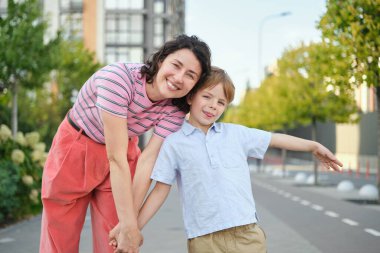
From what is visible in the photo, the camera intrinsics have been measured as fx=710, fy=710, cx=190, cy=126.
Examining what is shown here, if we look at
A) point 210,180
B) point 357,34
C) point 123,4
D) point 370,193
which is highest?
point 123,4

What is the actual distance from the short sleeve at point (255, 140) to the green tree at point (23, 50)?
11.5 meters

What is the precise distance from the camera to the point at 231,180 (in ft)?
10.8

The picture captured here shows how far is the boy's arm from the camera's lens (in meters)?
3.23

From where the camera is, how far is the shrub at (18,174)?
977cm

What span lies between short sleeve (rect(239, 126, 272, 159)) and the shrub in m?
6.47

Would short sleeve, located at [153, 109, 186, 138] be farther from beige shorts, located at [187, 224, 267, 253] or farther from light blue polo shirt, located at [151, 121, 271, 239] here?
beige shorts, located at [187, 224, 267, 253]

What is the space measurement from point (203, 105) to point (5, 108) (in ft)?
47.3

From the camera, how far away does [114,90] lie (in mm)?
3141

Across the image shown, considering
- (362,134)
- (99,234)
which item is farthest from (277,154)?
(99,234)

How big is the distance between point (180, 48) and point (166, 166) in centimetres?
55

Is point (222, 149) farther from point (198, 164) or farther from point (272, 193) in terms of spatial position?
point (272, 193)

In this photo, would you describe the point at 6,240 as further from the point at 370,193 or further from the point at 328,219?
the point at 370,193

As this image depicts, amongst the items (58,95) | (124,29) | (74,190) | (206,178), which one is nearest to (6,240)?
(74,190)

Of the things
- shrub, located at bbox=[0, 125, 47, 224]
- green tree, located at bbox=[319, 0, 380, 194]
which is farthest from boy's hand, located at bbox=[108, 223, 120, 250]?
green tree, located at bbox=[319, 0, 380, 194]
